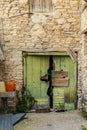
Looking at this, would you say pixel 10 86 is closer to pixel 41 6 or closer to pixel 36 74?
pixel 36 74

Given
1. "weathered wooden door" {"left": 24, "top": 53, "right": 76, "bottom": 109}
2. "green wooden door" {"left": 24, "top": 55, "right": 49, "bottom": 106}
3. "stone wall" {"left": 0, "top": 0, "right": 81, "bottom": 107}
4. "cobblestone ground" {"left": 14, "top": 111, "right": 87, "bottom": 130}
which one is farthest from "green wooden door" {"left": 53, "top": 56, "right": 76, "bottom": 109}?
"cobblestone ground" {"left": 14, "top": 111, "right": 87, "bottom": 130}

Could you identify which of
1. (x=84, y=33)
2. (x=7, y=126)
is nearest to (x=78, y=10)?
(x=84, y=33)

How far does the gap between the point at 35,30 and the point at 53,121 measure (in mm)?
3208

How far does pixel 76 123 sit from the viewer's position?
30.7 ft

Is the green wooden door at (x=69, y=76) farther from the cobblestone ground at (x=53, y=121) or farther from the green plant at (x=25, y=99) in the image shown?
the green plant at (x=25, y=99)

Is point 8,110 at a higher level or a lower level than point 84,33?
lower

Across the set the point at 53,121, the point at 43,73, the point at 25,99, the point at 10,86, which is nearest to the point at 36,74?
the point at 43,73

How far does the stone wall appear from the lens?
1111 centimetres

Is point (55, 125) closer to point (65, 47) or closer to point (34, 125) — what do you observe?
point (34, 125)

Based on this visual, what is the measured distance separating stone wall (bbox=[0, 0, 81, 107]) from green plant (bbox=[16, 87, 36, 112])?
0.25 metres

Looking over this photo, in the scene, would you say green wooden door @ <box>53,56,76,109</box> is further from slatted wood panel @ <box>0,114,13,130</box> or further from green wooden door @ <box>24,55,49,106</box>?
slatted wood panel @ <box>0,114,13,130</box>

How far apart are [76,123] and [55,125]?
24.4 inches

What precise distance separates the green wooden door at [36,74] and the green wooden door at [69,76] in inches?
16.3

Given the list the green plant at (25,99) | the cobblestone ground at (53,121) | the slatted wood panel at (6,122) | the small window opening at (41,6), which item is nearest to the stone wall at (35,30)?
the small window opening at (41,6)
